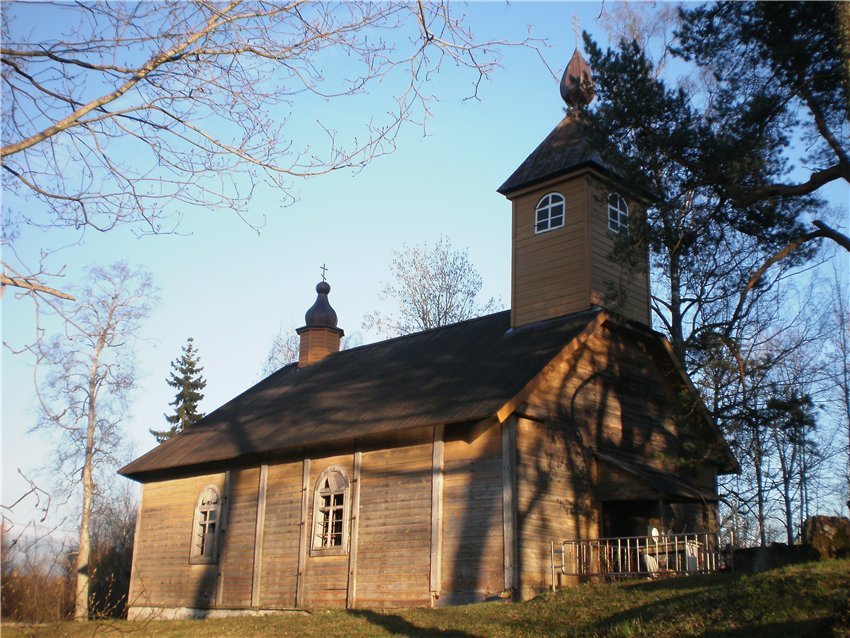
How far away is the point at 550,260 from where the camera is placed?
2059cm

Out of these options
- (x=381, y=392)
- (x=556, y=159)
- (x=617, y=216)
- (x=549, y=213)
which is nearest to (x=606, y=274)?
(x=617, y=216)

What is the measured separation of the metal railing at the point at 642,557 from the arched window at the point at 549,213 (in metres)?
7.36

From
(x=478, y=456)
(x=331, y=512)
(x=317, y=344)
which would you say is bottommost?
(x=331, y=512)

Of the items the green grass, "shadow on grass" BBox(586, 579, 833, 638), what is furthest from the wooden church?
"shadow on grass" BBox(586, 579, 833, 638)

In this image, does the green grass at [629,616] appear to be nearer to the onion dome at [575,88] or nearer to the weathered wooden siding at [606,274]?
the weathered wooden siding at [606,274]

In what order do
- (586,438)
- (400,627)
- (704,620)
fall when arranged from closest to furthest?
1. (704,620)
2. (400,627)
3. (586,438)

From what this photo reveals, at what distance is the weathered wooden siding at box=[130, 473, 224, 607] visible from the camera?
22.3 m

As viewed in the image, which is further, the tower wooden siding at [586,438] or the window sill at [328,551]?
the window sill at [328,551]

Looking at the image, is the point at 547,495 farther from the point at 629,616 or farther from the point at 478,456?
the point at 629,616

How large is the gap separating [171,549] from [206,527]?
153 cm

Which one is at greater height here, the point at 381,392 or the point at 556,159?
the point at 556,159

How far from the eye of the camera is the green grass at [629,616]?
32.2 ft

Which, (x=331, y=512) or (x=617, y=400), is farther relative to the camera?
(x=617, y=400)

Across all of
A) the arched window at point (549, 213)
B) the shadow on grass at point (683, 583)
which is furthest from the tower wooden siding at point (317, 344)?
the shadow on grass at point (683, 583)
